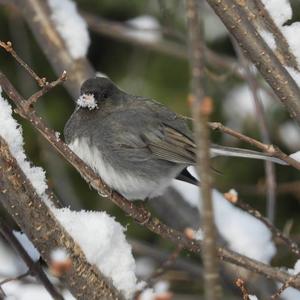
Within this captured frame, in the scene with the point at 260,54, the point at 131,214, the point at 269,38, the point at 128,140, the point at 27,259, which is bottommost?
the point at 27,259

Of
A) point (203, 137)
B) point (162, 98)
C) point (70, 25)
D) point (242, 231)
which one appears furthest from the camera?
point (162, 98)

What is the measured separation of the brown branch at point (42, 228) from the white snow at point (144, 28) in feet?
6.53

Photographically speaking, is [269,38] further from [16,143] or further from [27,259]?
[27,259]

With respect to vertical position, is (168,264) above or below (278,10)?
below

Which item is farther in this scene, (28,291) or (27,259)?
(28,291)

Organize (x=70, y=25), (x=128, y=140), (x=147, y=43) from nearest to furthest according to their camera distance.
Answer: (x=128, y=140), (x=70, y=25), (x=147, y=43)

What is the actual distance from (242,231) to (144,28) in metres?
1.17

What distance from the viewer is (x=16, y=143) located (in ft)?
5.01

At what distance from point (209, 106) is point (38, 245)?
790mm

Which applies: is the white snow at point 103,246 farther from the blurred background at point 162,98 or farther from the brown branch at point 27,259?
the blurred background at point 162,98

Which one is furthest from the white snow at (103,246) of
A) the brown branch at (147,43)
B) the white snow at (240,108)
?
the white snow at (240,108)

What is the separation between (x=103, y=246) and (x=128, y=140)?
37.8 inches

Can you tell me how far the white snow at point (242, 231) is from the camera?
271 cm

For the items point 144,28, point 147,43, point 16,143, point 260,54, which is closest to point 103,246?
point 16,143
